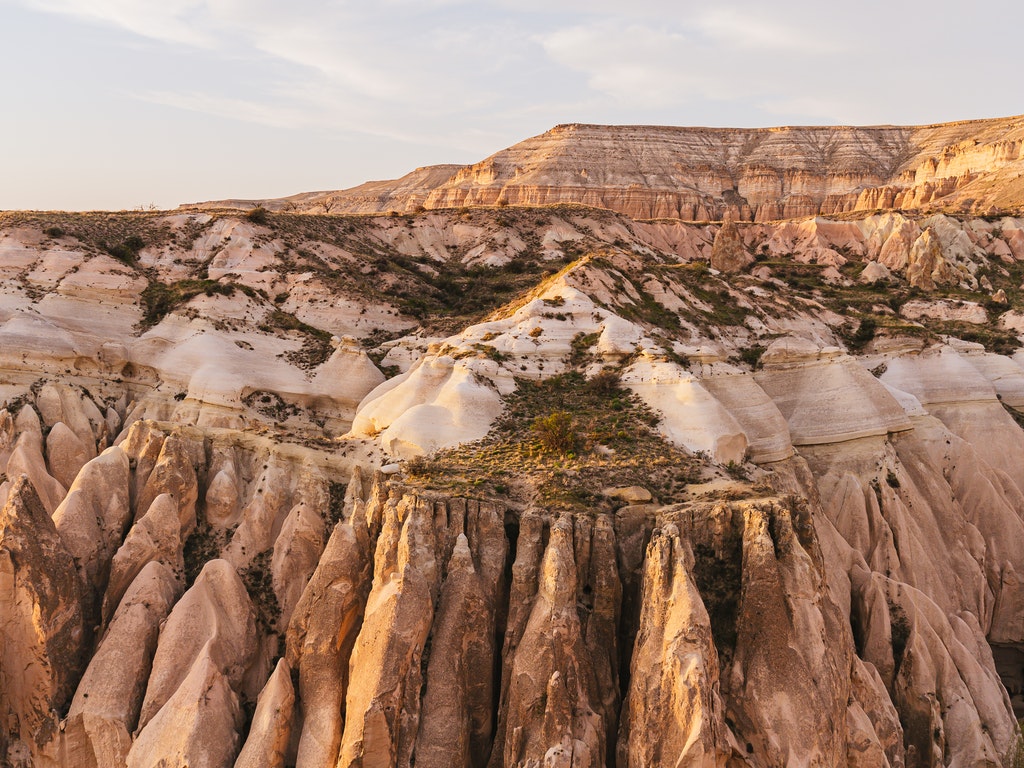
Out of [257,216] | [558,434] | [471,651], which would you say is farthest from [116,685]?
[257,216]

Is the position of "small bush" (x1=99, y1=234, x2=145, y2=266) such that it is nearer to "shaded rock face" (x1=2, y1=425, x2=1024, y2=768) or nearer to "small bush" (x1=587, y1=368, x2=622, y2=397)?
"shaded rock face" (x1=2, y1=425, x2=1024, y2=768)

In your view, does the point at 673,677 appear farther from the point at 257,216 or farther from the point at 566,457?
the point at 257,216

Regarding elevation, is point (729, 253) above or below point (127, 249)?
above

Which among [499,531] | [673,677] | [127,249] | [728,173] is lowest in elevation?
[673,677]

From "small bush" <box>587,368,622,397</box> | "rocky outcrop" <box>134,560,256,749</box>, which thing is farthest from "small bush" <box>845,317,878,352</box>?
"rocky outcrop" <box>134,560,256,749</box>

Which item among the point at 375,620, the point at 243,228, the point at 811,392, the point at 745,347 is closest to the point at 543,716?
the point at 375,620

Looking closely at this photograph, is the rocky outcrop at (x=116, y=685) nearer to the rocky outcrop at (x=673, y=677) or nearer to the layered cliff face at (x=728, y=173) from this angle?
the rocky outcrop at (x=673, y=677)
